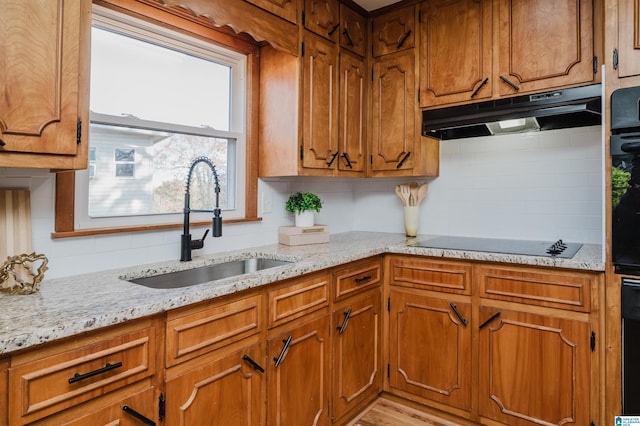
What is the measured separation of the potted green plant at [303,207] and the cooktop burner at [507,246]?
26.6 inches

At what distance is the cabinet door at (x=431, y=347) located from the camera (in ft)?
6.94

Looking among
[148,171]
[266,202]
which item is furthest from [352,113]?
[148,171]

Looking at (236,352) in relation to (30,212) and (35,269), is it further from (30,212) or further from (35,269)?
(30,212)

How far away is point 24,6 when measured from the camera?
44.4 inches

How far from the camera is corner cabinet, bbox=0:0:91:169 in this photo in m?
1.11

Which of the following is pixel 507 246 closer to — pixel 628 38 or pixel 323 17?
pixel 628 38

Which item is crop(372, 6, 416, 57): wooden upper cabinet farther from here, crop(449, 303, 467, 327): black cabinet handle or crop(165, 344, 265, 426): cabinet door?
crop(165, 344, 265, 426): cabinet door

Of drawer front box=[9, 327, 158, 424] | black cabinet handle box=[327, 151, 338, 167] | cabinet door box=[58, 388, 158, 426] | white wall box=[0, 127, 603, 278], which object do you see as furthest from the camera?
black cabinet handle box=[327, 151, 338, 167]

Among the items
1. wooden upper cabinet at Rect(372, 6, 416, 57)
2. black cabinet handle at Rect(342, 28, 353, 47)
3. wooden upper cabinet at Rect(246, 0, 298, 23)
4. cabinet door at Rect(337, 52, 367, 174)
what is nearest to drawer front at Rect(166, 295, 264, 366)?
cabinet door at Rect(337, 52, 367, 174)

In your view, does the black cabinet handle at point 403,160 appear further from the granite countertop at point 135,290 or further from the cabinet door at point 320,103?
the granite countertop at point 135,290

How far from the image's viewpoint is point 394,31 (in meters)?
2.68

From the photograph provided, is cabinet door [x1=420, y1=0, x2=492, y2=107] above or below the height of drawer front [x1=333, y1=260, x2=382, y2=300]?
above

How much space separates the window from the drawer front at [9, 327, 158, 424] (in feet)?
2.51

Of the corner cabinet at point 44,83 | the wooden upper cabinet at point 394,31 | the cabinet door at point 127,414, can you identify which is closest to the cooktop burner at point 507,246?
the wooden upper cabinet at point 394,31
